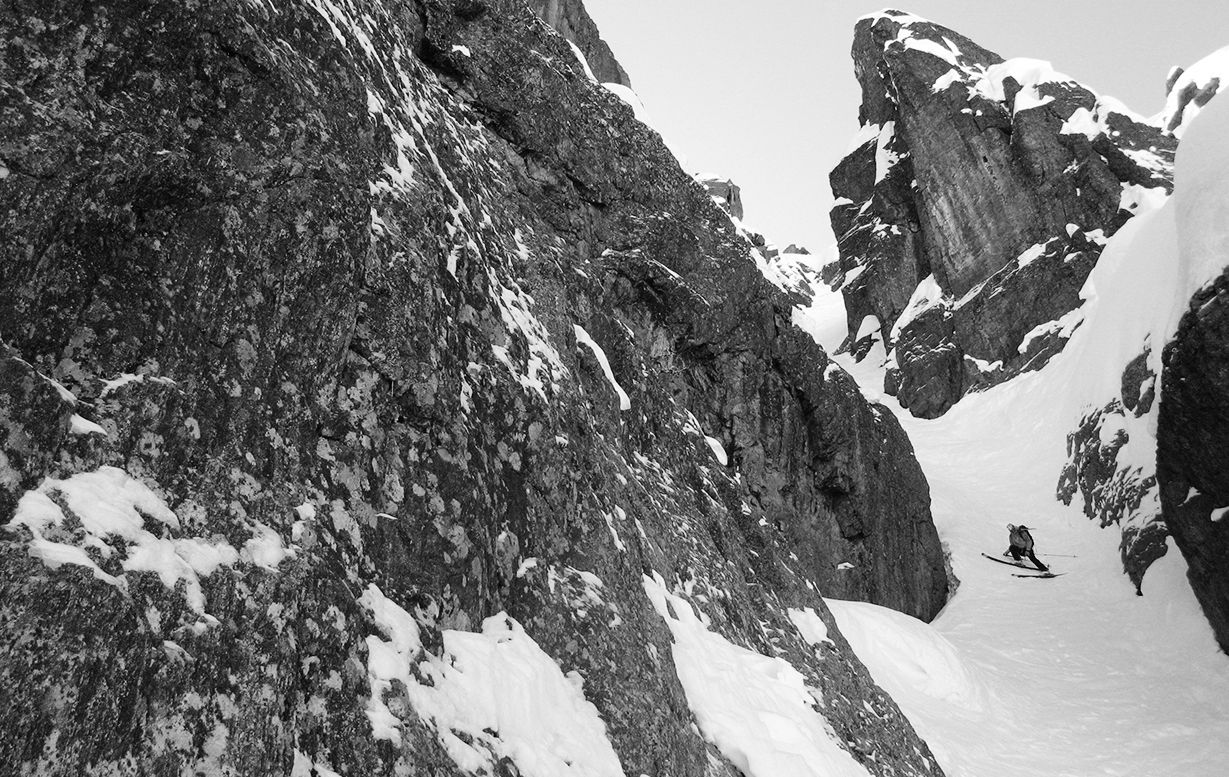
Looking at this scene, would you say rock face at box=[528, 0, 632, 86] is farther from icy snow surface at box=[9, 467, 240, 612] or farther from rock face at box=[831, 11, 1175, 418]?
rock face at box=[831, 11, 1175, 418]

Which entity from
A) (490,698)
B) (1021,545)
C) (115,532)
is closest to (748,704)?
(490,698)

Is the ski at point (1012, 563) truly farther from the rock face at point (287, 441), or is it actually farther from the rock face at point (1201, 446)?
the rock face at point (287, 441)

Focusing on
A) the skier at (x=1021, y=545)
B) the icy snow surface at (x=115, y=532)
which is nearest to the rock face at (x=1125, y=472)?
the skier at (x=1021, y=545)

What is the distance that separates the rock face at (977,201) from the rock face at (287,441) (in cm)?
4672

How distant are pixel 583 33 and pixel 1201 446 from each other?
→ 82.7 ft

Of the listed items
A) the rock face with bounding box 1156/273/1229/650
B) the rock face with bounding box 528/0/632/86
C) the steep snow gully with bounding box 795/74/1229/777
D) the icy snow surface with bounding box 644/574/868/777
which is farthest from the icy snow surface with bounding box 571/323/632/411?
the rock face with bounding box 528/0/632/86

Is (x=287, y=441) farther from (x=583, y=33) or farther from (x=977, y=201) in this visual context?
(x=977, y=201)

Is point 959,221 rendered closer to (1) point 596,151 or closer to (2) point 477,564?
(1) point 596,151

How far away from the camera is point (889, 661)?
18.4 metres

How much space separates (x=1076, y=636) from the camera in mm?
23922

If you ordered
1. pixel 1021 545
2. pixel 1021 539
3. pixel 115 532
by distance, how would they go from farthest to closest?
pixel 1021 539
pixel 1021 545
pixel 115 532

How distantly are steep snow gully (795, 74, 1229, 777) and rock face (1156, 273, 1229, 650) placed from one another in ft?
2.66

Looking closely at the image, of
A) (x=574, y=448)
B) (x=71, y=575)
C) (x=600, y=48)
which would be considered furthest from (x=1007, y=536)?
(x=71, y=575)

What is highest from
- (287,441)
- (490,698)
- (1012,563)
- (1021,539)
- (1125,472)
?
(1125,472)
